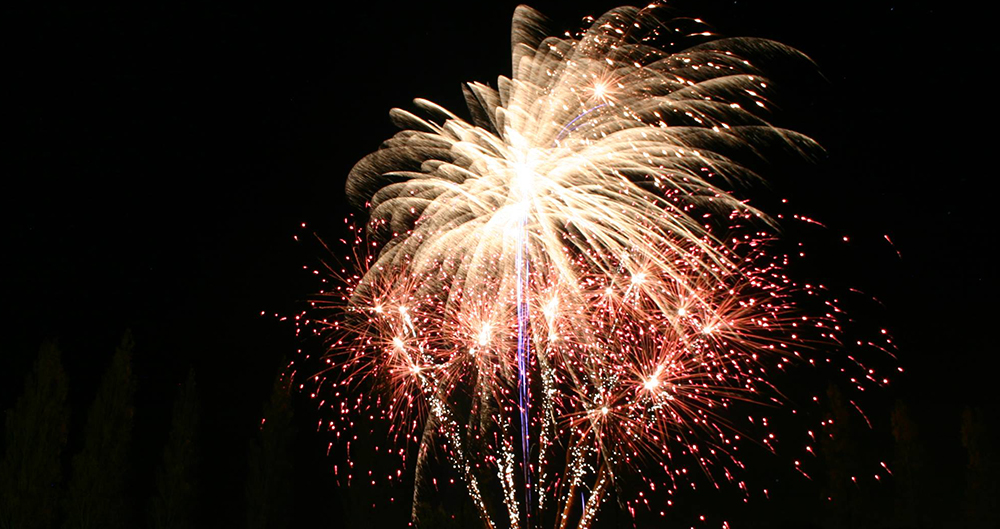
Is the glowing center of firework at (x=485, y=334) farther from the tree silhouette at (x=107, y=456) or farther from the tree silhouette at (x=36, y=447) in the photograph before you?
the tree silhouette at (x=36, y=447)

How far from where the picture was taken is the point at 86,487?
1496cm

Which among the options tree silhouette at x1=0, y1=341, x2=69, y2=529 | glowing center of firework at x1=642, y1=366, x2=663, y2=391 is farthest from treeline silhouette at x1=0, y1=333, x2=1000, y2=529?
glowing center of firework at x1=642, y1=366, x2=663, y2=391

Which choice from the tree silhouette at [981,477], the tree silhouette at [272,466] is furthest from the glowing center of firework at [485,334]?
the tree silhouette at [981,477]

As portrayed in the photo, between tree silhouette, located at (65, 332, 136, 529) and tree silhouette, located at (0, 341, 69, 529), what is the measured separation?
54cm

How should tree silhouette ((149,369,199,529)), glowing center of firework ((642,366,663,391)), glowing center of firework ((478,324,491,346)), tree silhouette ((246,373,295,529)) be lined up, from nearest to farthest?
glowing center of firework ((642,366,663,391))
glowing center of firework ((478,324,491,346))
tree silhouette ((149,369,199,529))
tree silhouette ((246,373,295,529))

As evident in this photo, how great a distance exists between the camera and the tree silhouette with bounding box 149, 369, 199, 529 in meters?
16.5

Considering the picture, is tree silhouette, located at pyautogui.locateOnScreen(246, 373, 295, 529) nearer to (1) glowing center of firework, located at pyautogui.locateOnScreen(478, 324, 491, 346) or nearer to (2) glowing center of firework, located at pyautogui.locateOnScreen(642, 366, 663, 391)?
(1) glowing center of firework, located at pyautogui.locateOnScreen(478, 324, 491, 346)

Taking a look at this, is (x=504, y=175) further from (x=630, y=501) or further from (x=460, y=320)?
(x=630, y=501)

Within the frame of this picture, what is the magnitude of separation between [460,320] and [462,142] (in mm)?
2884

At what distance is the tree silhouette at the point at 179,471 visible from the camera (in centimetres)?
1655

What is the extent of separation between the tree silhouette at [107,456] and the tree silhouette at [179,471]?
100 centimetres

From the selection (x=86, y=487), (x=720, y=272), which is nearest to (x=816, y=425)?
(x=720, y=272)

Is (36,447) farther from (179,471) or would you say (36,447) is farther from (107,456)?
(179,471)

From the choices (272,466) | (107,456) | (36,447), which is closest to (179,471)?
(107,456)
